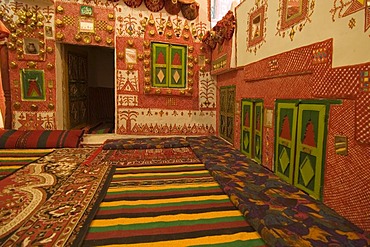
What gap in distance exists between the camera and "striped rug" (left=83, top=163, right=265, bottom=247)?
1105 mm

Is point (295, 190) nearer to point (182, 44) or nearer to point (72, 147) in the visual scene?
point (72, 147)

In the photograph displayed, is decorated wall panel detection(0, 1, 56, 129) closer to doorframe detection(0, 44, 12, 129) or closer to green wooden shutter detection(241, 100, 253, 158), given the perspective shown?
doorframe detection(0, 44, 12, 129)

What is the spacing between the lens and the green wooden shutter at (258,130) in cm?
228

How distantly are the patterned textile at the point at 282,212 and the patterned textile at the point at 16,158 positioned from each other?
178 centimetres

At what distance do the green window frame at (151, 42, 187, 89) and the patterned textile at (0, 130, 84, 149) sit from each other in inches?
57.6

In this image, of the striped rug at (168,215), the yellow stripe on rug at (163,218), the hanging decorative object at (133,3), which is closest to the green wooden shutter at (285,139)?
the striped rug at (168,215)

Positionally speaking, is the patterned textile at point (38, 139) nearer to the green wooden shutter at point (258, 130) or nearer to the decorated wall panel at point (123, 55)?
the decorated wall panel at point (123, 55)

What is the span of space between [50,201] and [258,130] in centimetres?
185

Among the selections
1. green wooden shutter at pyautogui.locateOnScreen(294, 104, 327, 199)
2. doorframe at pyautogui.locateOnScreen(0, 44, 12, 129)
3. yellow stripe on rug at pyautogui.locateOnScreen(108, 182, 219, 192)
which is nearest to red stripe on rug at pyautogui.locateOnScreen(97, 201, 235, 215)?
yellow stripe on rug at pyautogui.locateOnScreen(108, 182, 219, 192)

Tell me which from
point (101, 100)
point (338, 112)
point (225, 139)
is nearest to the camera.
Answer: point (338, 112)

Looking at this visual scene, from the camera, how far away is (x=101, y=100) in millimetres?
5680

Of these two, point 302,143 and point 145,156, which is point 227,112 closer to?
point 145,156

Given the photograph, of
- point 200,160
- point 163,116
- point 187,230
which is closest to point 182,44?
point 163,116

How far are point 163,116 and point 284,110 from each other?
229 centimetres
